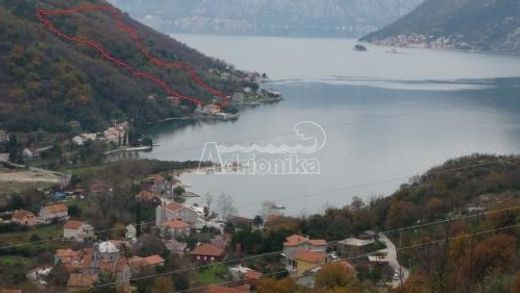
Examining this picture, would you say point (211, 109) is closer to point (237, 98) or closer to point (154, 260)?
point (237, 98)

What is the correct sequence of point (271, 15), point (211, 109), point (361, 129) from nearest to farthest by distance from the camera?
point (361, 129)
point (211, 109)
point (271, 15)

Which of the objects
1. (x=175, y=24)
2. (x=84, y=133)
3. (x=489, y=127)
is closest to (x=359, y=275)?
(x=84, y=133)

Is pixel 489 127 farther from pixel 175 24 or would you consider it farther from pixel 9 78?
pixel 175 24

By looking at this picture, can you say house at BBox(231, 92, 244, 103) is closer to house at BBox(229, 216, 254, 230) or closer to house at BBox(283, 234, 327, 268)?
house at BBox(229, 216, 254, 230)

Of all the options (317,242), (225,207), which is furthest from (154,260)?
(225,207)

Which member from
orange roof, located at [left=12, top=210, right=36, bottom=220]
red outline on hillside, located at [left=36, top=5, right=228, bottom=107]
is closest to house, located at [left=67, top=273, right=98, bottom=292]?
orange roof, located at [left=12, top=210, right=36, bottom=220]

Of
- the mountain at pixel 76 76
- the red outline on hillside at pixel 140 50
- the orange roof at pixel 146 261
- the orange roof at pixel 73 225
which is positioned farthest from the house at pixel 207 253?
the red outline on hillside at pixel 140 50
